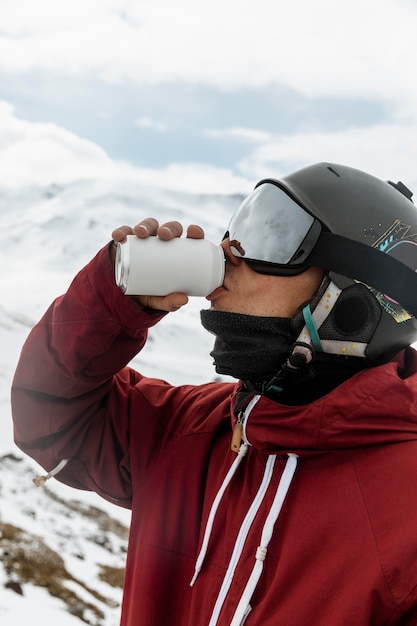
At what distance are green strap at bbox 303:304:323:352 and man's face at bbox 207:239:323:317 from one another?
8 centimetres

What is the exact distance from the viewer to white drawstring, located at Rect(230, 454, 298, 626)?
2016 mm

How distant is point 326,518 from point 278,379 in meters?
0.48

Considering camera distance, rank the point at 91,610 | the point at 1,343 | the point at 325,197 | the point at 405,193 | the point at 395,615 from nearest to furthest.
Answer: the point at 395,615 < the point at 325,197 < the point at 405,193 < the point at 91,610 < the point at 1,343

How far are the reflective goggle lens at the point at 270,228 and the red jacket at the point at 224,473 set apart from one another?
18.4 inches

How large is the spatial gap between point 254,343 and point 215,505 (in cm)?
59

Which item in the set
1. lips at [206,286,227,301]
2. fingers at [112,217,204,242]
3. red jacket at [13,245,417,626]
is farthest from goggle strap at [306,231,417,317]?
fingers at [112,217,204,242]

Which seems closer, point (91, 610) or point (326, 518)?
point (326, 518)

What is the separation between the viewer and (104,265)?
7.84 feet

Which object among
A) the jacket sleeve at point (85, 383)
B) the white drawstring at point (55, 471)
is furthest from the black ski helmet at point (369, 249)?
the white drawstring at point (55, 471)

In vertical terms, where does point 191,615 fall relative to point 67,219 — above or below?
above

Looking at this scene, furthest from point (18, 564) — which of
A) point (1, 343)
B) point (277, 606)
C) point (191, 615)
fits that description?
point (1, 343)

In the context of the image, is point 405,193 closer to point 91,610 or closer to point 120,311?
point 120,311

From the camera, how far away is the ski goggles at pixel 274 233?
2338mm

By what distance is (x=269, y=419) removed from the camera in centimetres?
216
